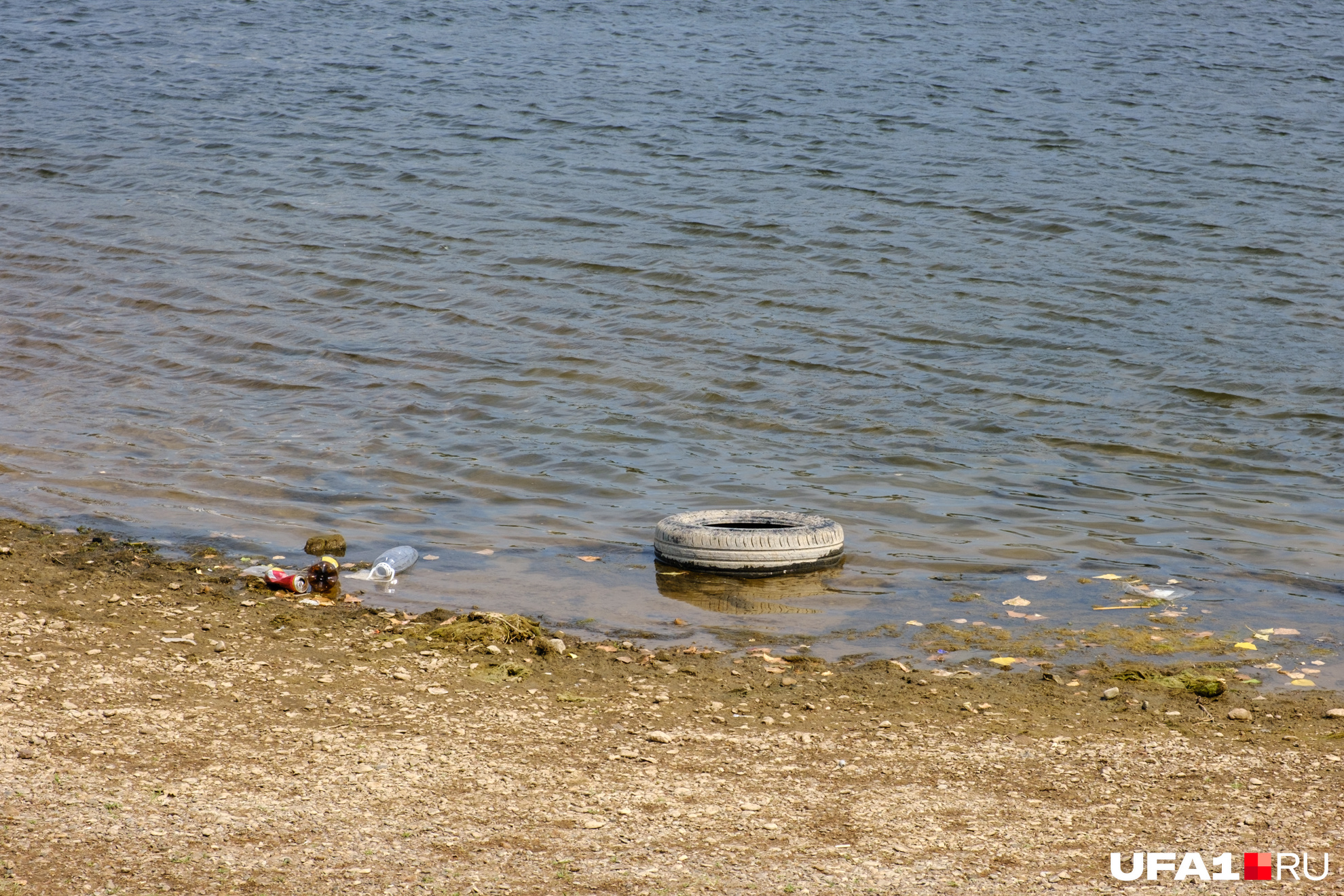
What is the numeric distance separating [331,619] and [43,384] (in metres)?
6.35

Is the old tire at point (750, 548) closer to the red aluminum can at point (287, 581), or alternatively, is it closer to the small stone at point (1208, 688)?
the red aluminum can at point (287, 581)

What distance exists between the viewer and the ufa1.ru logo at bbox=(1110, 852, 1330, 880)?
3.84 m

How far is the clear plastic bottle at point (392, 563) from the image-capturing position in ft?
22.8

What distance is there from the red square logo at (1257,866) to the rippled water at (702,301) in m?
3.10

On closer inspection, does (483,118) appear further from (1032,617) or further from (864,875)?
(864,875)

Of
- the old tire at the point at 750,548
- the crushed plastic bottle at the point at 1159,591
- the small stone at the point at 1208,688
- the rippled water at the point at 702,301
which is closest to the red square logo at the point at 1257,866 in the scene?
the small stone at the point at 1208,688

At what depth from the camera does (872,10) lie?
32.9 meters

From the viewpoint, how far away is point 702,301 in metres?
13.6

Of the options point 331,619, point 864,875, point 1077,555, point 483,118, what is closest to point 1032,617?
point 1077,555

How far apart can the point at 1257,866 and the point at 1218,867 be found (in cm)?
11

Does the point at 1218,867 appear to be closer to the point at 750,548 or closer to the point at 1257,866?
the point at 1257,866

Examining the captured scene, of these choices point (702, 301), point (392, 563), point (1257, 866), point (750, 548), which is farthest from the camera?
point (702, 301)

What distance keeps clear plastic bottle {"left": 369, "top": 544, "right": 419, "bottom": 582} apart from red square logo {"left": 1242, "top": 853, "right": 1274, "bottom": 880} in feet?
14.8

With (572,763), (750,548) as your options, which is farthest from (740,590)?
(572,763)
